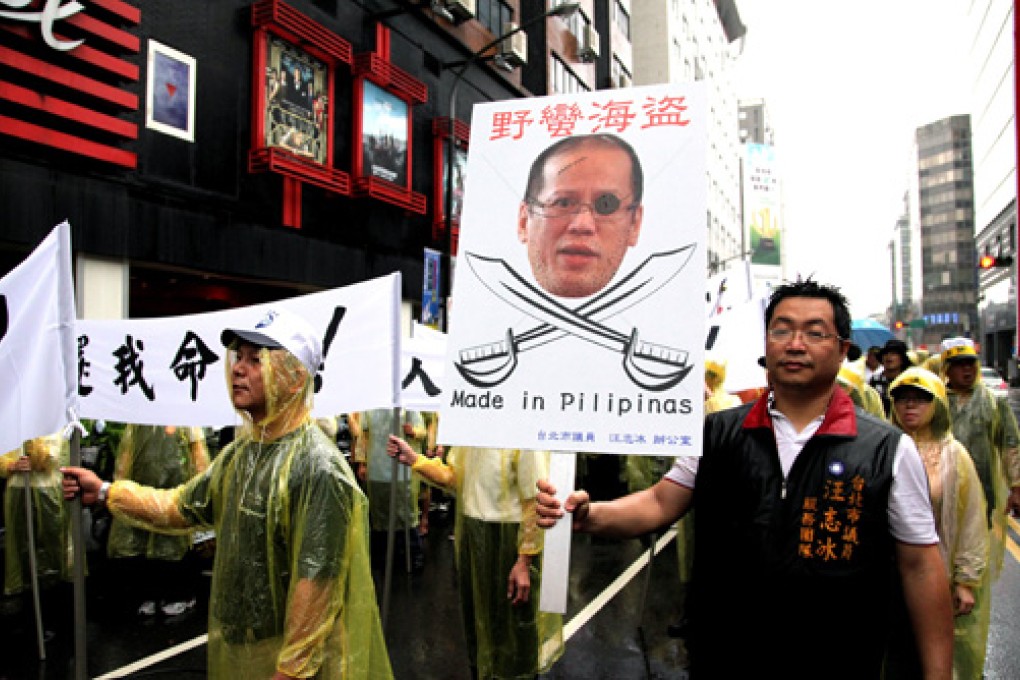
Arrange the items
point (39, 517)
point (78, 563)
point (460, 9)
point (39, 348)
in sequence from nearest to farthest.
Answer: point (78, 563)
point (39, 348)
point (39, 517)
point (460, 9)

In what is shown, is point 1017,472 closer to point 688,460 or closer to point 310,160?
point 688,460

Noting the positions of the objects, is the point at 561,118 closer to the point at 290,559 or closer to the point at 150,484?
the point at 290,559

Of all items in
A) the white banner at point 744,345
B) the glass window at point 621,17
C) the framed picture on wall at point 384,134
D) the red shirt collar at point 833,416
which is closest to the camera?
the red shirt collar at point 833,416

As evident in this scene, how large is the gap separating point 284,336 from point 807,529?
1.84 metres

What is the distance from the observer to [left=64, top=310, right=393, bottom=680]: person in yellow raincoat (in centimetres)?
250

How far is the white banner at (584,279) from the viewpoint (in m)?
2.17

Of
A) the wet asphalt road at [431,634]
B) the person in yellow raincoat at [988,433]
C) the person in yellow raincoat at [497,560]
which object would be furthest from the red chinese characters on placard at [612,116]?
the person in yellow raincoat at [988,433]

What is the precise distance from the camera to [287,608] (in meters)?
2.51

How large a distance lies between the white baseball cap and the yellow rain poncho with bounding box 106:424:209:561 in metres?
4.09

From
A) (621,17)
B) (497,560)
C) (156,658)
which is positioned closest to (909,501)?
(497,560)

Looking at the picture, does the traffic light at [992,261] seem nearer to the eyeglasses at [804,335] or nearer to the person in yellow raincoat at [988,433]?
the person in yellow raincoat at [988,433]

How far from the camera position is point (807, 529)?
6.73ft

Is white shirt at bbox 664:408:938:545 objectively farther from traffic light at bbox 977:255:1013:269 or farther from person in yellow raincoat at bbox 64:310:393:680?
traffic light at bbox 977:255:1013:269

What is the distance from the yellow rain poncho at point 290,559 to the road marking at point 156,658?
233 centimetres
